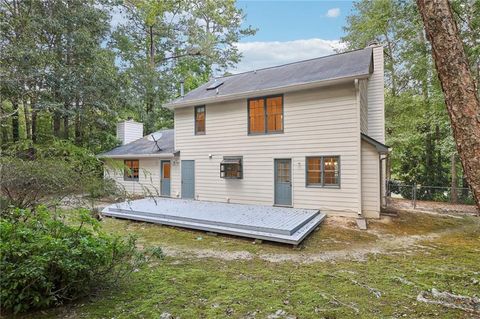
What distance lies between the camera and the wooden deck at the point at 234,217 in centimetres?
637

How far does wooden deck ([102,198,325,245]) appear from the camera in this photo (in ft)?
20.9

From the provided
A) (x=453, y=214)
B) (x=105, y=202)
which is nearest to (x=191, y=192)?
(x=105, y=202)

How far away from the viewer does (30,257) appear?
2.70 metres

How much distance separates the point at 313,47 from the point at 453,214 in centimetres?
1219

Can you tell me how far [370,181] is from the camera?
8359 millimetres

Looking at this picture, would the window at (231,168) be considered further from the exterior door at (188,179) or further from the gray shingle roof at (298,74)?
the gray shingle roof at (298,74)

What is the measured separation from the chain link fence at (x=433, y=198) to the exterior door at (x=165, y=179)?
9.61m

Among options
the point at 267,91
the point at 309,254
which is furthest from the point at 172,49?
the point at 309,254

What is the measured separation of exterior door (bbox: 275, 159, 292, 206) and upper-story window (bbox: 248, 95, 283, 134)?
A: 1.17 metres

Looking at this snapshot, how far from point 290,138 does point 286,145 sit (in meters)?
0.28

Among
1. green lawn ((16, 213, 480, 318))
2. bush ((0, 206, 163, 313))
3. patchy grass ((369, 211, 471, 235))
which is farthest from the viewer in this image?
patchy grass ((369, 211, 471, 235))

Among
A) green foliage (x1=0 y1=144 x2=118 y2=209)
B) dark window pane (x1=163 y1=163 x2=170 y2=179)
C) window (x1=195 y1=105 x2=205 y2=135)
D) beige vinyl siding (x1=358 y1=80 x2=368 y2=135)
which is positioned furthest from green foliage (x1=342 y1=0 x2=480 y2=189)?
green foliage (x1=0 y1=144 x2=118 y2=209)

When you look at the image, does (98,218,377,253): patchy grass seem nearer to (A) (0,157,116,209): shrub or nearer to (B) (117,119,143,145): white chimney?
(A) (0,157,116,209): shrub

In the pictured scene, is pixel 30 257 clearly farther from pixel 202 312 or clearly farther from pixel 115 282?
pixel 202 312
